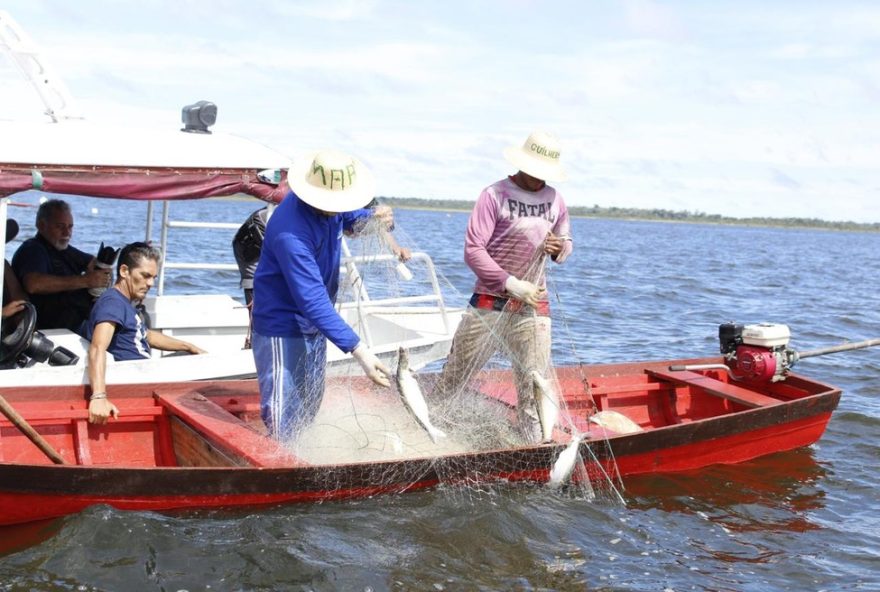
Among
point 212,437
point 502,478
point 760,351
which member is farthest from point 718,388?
point 212,437

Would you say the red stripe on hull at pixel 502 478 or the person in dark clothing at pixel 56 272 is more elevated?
the person in dark clothing at pixel 56 272

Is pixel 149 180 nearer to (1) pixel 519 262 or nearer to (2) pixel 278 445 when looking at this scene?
(2) pixel 278 445

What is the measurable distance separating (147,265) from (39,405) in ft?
4.01

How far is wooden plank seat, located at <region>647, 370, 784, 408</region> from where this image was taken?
8672 millimetres

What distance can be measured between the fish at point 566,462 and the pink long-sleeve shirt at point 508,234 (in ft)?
3.68

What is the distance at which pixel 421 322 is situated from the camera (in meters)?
10.3

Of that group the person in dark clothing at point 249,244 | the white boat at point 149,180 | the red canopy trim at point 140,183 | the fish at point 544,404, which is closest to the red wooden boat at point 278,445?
the fish at point 544,404

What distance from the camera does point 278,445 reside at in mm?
6531

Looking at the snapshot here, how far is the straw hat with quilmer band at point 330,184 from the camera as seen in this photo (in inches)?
235

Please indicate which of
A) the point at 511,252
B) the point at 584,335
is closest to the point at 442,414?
the point at 511,252

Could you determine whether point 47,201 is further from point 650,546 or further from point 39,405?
point 650,546

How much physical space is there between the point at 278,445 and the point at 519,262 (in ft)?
6.86

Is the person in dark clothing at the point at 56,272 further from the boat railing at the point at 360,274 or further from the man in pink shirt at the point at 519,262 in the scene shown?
the man in pink shirt at the point at 519,262

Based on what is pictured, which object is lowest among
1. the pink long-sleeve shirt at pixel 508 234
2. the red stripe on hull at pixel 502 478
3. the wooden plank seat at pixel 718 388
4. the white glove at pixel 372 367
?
the red stripe on hull at pixel 502 478
